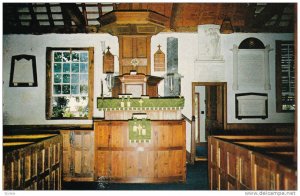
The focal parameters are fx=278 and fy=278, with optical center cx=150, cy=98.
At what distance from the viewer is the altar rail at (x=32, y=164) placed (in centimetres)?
322

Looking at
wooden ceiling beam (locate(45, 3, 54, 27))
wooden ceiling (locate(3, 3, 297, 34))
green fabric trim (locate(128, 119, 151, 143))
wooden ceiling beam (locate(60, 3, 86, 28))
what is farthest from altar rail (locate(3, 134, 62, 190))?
wooden ceiling beam (locate(45, 3, 54, 27))

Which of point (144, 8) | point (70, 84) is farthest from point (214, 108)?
point (70, 84)

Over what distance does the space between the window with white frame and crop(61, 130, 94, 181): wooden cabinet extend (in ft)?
9.21

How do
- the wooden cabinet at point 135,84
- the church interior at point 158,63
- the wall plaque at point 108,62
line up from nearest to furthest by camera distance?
the wooden cabinet at point 135,84 → the church interior at point 158,63 → the wall plaque at point 108,62

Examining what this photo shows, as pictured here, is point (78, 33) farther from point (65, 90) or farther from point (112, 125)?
point (112, 125)

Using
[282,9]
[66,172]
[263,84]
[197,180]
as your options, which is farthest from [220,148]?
[282,9]

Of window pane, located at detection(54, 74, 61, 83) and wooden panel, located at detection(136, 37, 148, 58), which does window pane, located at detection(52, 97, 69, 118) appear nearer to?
window pane, located at detection(54, 74, 61, 83)

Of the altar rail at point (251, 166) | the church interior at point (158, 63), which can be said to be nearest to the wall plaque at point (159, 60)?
the church interior at point (158, 63)

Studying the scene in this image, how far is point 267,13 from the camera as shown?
795 centimetres

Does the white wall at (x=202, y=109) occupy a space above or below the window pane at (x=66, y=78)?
below

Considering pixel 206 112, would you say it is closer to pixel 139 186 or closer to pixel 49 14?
pixel 139 186

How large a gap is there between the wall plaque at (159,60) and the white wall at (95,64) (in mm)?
159

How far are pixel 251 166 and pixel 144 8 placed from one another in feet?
21.2

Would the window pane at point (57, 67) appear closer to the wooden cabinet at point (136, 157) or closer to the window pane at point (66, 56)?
the window pane at point (66, 56)
